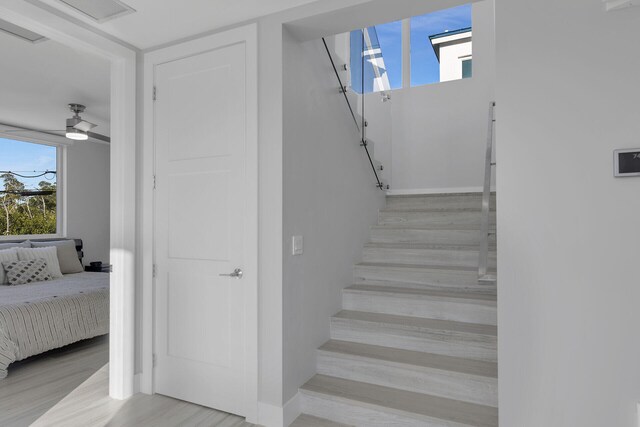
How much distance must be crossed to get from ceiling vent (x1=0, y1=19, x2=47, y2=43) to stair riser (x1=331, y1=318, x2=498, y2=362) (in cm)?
302

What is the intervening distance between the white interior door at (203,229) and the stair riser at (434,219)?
6.59ft

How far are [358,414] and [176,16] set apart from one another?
2631 mm

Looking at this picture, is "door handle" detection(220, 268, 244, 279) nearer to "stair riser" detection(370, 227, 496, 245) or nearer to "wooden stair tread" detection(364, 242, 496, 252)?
"wooden stair tread" detection(364, 242, 496, 252)

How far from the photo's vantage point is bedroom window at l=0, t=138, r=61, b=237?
5.57 m

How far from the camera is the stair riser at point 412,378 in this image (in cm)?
226

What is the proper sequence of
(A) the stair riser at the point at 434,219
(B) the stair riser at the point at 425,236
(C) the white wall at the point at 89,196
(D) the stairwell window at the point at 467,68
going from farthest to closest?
(C) the white wall at the point at 89,196 → (D) the stairwell window at the point at 467,68 → (A) the stair riser at the point at 434,219 → (B) the stair riser at the point at 425,236

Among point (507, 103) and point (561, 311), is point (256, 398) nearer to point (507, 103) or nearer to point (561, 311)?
point (561, 311)

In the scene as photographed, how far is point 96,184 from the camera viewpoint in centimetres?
659

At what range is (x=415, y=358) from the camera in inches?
100.0

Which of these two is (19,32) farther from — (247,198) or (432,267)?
(432,267)

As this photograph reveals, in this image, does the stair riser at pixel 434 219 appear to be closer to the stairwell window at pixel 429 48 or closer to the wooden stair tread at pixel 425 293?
the wooden stair tread at pixel 425 293

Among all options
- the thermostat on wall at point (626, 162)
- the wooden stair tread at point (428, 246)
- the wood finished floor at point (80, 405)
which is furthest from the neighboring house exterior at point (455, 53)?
the wood finished floor at point (80, 405)

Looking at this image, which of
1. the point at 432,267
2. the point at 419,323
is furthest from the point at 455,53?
the point at 419,323

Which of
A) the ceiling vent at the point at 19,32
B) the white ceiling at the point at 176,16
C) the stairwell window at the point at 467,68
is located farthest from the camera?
the stairwell window at the point at 467,68
